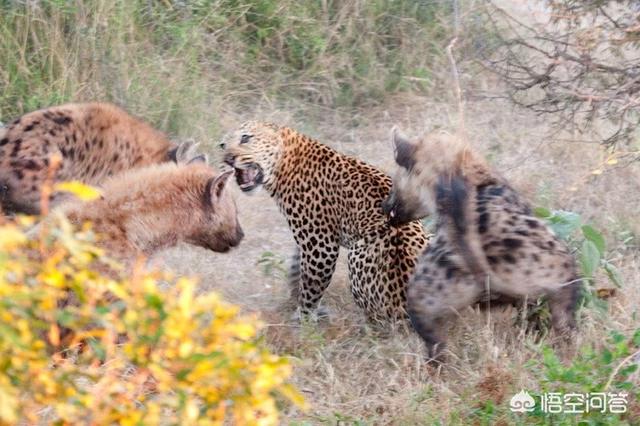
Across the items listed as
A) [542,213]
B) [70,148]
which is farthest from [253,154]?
[542,213]

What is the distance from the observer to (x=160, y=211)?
15.4ft

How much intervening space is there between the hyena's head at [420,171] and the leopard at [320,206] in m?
0.25

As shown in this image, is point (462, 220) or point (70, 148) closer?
point (462, 220)

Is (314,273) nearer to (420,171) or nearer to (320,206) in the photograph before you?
(320,206)

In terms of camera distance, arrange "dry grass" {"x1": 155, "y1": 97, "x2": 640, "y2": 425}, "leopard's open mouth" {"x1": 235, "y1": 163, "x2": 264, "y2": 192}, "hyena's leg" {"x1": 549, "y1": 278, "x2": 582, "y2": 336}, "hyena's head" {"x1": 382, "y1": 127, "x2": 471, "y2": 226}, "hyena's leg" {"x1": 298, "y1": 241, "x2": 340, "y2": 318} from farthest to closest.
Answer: "leopard's open mouth" {"x1": 235, "y1": 163, "x2": 264, "y2": 192} < "hyena's leg" {"x1": 298, "y1": 241, "x2": 340, "y2": 318} < "hyena's head" {"x1": 382, "y1": 127, "x2": 471, "y2": 226} < "hyena's leg" {"x1": 549, "y1": 278, "x2": 582, "y2": 336} < "dry grass" {"x1": 155, "y1": 97, "x2": 640, "y2": 425}

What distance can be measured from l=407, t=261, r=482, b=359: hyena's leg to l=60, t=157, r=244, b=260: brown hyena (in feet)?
3.05

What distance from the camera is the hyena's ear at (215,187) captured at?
484cm

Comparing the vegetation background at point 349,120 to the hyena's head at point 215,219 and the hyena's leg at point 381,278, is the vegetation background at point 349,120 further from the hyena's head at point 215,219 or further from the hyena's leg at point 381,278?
the hyena's head at point 215,219

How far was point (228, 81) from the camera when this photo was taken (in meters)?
8.16

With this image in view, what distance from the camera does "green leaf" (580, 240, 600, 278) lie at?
17.0 feet

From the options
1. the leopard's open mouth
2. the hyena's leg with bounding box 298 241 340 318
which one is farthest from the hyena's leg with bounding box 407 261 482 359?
the leopard's open mouth

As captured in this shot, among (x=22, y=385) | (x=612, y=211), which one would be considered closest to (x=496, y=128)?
(x=612, y=211)

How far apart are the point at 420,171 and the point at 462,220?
549 millimetres

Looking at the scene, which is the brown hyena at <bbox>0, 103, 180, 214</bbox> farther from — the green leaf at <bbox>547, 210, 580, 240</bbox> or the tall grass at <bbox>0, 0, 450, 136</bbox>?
the green leaf at <bbox>547, 210, 580, 240</bbox>
